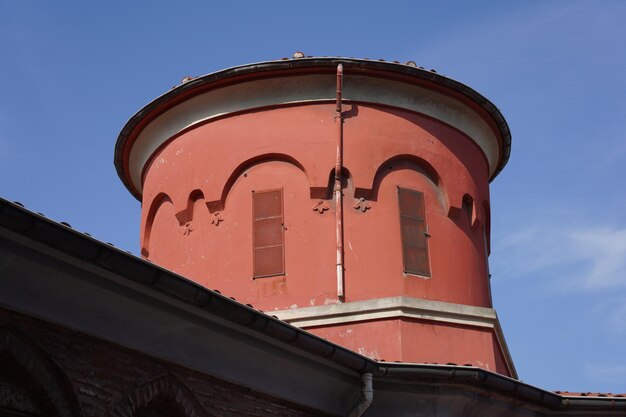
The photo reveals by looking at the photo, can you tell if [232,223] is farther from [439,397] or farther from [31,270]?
[31,270]

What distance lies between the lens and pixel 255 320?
32.2ft

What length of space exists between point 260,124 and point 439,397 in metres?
4.53

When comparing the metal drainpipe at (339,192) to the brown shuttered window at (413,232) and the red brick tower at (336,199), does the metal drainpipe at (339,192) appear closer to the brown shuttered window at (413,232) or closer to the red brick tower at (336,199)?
the red brick tower at (336,199)

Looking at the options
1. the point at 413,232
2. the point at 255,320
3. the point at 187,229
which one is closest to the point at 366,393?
the point at 255,320

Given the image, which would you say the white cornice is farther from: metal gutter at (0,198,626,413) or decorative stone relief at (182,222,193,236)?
decorative stone relief at (182,222,193,236)

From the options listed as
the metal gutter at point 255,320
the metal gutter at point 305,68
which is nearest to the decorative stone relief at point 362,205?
the metal gutter at point 305,68

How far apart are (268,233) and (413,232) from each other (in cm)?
185

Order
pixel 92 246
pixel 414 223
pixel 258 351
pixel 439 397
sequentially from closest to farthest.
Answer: pixel 92 246
pixel 258 351
pixel 439 397
pixel 414 223

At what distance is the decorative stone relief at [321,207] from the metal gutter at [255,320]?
9.69ft

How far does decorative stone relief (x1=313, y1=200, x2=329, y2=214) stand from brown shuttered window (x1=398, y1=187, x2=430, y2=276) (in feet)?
3.16

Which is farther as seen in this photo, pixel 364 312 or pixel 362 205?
pixel 362 205

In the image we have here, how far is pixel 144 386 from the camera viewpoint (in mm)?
9234

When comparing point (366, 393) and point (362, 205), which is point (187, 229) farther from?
point (366, 393)

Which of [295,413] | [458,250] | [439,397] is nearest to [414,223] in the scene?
[458,250]
